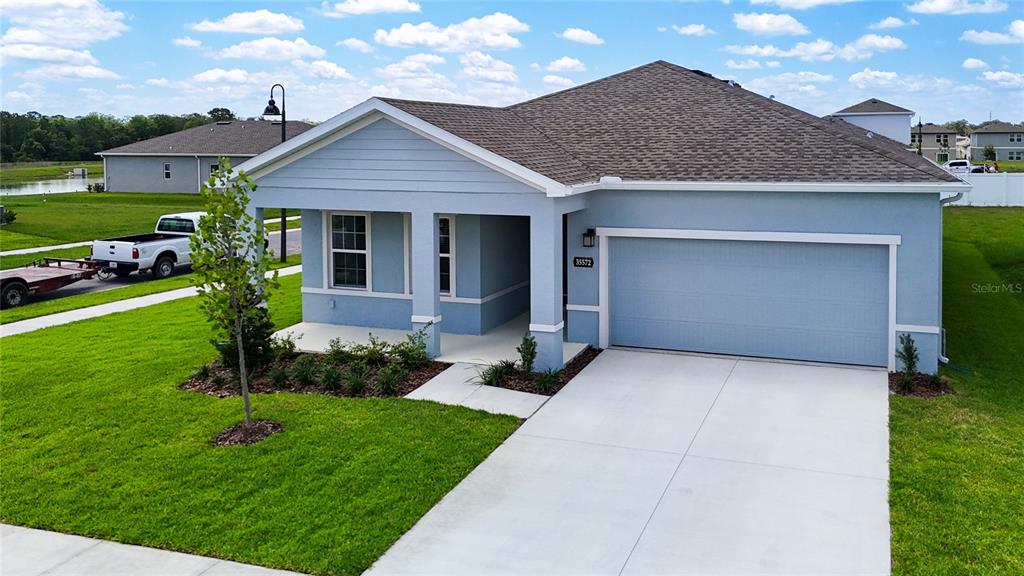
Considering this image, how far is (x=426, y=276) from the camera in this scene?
13.6m

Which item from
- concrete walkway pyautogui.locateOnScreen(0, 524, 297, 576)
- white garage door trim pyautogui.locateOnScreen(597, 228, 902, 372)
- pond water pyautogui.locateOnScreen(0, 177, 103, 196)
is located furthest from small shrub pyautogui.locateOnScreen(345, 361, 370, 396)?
pond water pyautogui.locateOnScreen(0, 177, 103, 196)

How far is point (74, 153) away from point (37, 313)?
63117 millimetres

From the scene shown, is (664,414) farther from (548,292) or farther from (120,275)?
(120,275)

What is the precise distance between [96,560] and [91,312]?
41.4ft

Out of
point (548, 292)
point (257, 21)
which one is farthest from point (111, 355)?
point (257, 21)

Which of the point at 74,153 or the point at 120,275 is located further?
the point at 74,153

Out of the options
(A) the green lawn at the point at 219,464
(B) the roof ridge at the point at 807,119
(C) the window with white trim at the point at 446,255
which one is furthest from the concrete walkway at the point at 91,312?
(B) the roof ridge at the point at 807,119

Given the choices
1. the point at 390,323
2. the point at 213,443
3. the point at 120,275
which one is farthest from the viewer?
the point at 120,275

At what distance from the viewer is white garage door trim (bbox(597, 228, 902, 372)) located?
1280 cm

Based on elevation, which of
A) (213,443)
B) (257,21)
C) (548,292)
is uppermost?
(257,21)

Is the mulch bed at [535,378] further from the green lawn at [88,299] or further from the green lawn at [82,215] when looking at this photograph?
the green lawn at [82,215]

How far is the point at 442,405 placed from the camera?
37.1 feet

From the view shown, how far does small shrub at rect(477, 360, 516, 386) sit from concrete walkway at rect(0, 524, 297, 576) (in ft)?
18.8

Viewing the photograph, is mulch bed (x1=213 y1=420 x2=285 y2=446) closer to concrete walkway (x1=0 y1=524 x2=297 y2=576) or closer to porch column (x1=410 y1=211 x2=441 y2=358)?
concrete walkway (x1=0 y1=524 x2=297 y2=576)
